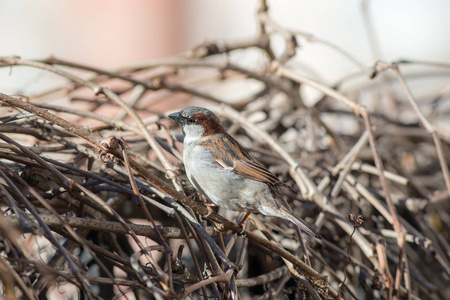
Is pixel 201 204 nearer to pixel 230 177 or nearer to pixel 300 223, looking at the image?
pixel 300 223

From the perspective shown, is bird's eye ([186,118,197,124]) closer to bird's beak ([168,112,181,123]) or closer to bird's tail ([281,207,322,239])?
bird's beak ([168,112,181,123])

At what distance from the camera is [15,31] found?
6723mm

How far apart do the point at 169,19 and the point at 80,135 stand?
5.82 metres

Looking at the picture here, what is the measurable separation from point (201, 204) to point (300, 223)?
0.44 meters

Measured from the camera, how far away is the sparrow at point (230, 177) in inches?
86.4

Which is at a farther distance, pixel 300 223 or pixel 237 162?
pixel 237 162

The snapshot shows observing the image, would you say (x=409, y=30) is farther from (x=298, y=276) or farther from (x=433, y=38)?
(x=298, y=276)

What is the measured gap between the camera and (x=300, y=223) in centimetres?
197

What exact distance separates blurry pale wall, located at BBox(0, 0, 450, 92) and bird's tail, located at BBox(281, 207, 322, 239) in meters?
4.56

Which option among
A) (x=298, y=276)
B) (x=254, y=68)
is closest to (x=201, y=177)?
(x=298, y=276)

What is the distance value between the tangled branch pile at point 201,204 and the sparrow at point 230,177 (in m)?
0.07

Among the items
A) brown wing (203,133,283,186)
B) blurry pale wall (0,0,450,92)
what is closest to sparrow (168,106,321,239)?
brown wing (203,133,283,186)

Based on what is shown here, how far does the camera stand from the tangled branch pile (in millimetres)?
1553

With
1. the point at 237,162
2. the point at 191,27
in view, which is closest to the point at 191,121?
the point at 237,162
